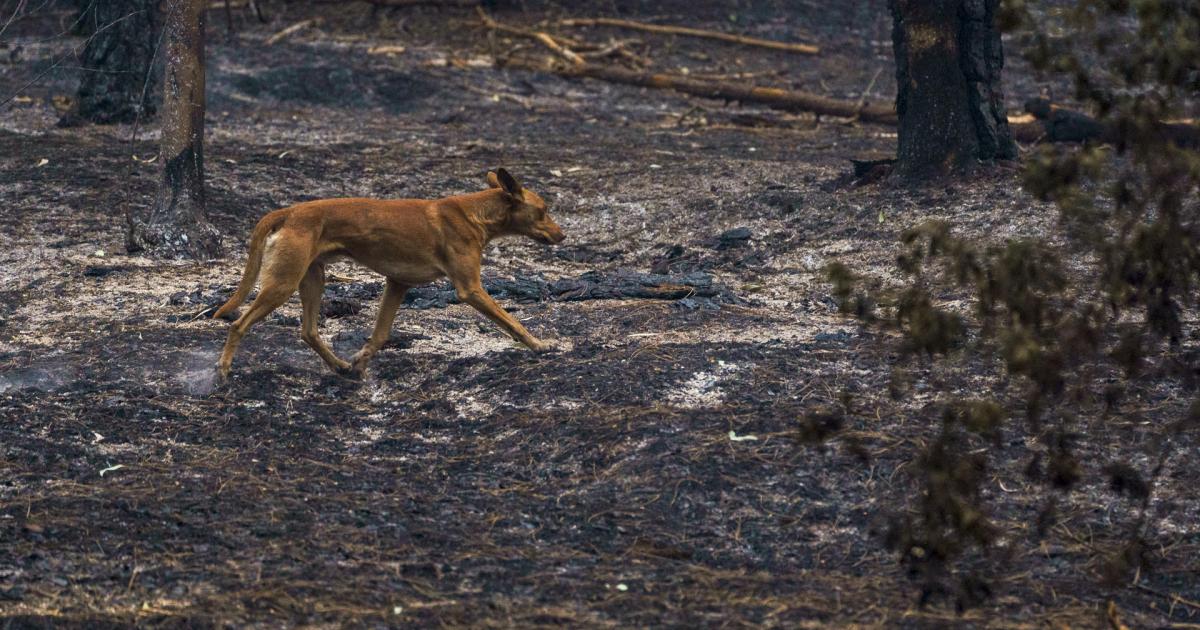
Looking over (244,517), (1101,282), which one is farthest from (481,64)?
(1101,282)

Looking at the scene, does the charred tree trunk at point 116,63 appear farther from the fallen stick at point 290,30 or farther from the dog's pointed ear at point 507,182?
the dog's pointed ear at point 507,182

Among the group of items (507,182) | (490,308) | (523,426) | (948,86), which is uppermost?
(948,86)

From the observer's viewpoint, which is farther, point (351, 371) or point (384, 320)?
point (384, 320)

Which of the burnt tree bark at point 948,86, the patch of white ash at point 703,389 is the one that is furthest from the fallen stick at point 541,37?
the patch of white ash at point 703,389

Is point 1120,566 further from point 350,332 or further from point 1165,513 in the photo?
point 350,332

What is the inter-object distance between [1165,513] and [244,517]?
386cm

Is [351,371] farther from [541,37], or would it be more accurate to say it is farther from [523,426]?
[541,37]

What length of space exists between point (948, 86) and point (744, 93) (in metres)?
5.00

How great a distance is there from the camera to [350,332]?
28.7 feet

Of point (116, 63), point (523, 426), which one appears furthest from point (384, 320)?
point (116, 63)

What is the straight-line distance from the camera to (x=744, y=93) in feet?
52.8

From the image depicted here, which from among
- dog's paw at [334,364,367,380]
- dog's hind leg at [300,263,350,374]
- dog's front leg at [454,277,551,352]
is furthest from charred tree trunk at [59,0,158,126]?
dog's front leg at [454,277,551,352]

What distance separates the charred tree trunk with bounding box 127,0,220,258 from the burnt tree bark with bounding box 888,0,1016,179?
5.60 m

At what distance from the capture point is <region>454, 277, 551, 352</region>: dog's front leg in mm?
7984
